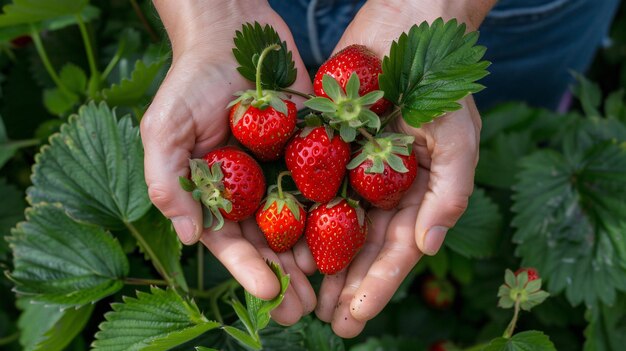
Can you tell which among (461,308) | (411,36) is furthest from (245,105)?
(461,308)

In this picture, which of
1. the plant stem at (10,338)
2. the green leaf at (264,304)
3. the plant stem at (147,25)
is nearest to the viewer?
the green leaf at (264,304)

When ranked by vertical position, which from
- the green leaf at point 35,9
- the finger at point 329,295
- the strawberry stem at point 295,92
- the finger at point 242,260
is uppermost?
the green leaf at point 35,9

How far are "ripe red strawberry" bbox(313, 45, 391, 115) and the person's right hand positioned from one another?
0.33 feet

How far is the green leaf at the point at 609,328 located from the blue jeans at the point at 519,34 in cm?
54

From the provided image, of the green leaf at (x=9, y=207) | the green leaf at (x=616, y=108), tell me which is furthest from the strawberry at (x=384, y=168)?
the green leaf at (x=616, y=108)

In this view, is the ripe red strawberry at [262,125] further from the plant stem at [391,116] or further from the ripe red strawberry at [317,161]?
the plant stem at [391,116]

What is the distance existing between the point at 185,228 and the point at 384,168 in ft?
0.98

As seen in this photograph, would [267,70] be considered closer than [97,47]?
Yes

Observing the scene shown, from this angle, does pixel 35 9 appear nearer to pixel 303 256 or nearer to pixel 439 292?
pixel 303 256

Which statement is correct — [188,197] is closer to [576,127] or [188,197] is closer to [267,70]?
[267,70]

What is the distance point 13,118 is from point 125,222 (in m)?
0.59

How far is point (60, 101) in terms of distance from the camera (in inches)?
53.4

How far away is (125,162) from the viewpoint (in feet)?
3.71

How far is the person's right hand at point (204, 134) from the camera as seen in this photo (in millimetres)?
920
